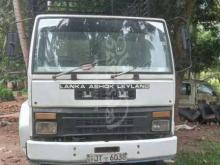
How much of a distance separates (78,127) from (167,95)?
130cm

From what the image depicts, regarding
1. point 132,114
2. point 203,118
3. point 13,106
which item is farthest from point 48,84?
point 13,106

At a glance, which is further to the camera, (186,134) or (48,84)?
(186,134)

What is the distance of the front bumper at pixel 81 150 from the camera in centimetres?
648

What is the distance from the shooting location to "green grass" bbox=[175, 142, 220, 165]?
8.67 m

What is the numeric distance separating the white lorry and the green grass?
186 centimetres

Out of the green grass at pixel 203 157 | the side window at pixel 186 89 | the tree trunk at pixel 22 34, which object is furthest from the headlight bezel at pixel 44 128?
the side window at pixel 186 89

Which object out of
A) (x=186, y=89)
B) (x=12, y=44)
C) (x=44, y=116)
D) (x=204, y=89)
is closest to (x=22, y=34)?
(x=12, y=44)

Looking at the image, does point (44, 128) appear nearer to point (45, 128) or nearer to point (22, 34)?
point (45, 128)

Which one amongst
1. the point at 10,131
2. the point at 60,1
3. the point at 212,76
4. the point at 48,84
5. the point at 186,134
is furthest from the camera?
the point at 212,76

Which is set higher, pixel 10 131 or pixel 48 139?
pixel 48 139

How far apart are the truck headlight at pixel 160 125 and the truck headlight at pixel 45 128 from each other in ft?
4.49

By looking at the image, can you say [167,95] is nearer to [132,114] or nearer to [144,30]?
[132,114]

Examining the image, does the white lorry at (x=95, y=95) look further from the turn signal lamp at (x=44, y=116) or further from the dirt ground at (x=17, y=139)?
the dirt ground at (x=17, y=139)

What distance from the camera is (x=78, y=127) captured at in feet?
22.0
